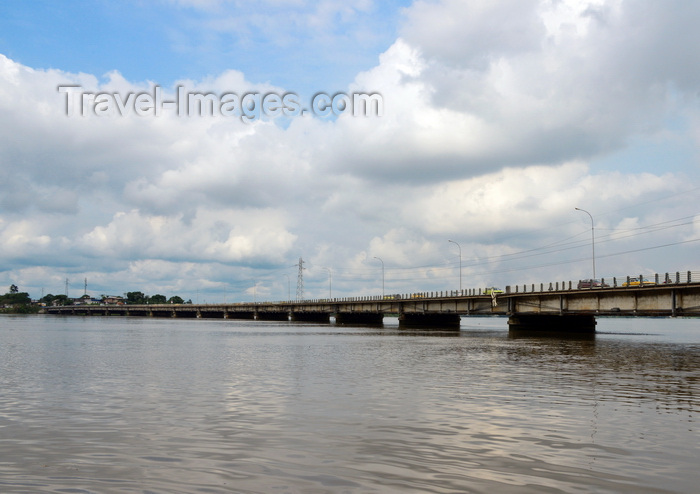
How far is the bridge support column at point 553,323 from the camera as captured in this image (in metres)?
92.3

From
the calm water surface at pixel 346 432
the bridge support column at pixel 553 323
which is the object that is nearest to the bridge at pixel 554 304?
the bridge support column at pixel 553 323

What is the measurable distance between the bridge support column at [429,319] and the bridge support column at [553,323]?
30163mm

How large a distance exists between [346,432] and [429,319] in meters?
120

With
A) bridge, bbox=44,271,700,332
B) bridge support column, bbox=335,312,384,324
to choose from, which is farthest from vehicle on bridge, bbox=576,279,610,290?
bridge support column, bbox=335,312,384,324

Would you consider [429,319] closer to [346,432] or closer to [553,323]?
[553,323]

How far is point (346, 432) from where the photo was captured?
15.4 metres

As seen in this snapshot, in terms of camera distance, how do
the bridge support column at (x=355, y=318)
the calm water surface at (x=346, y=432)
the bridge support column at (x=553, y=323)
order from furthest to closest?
the bridge support column at (x=355, y=318) → the bridge support column at (x=553, y=323) → the calm water surface at (x=346, y=432)

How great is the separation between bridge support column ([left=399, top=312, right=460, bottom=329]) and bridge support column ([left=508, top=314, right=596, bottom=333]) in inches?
1188

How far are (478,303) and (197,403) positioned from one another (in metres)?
87.7

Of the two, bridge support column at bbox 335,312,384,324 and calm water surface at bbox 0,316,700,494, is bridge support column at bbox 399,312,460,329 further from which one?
calm water surface at bbox 0,316,700,494

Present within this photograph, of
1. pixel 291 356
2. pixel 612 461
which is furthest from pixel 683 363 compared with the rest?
pixel 612 461

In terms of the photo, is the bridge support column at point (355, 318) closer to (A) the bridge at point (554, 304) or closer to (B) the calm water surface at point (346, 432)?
(A) the bridge at point (554, 304)

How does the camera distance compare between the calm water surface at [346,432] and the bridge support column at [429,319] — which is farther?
the bridge support column at [429,319]

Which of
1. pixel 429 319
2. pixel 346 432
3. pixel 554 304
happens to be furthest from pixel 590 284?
pixel 346 432
